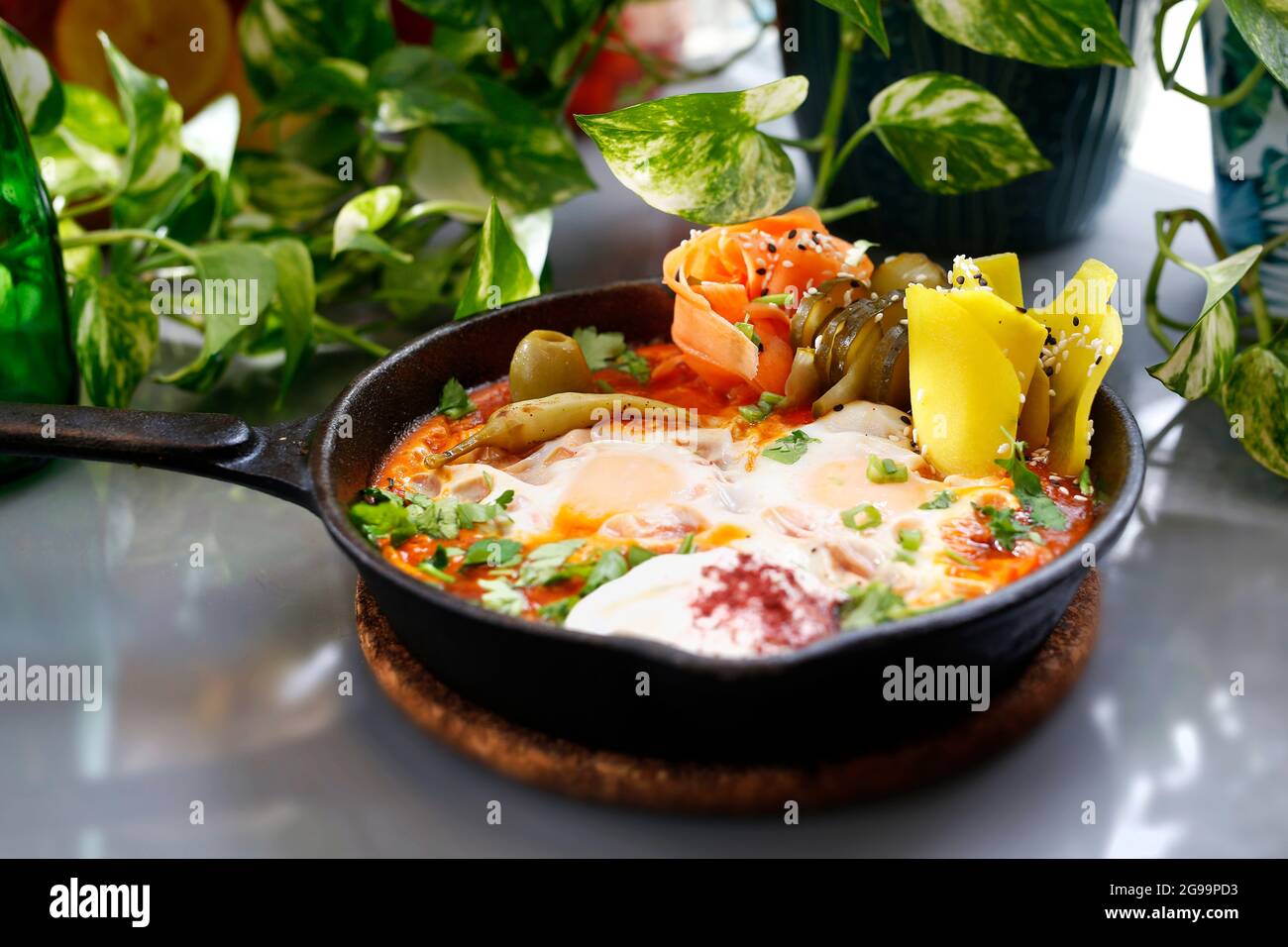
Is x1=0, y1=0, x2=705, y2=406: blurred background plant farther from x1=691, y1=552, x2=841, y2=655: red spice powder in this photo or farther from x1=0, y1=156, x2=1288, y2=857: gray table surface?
x1=691, y1=552, x2=841, y2=655: red spice powder

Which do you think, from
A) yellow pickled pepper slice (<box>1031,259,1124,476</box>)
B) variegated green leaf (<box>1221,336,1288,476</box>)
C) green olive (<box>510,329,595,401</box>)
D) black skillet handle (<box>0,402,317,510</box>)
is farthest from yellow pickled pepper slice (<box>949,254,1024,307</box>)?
black skillet handle (<box>0,402,317,510</box>)

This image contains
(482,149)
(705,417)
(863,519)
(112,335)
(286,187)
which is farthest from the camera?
(286,187)

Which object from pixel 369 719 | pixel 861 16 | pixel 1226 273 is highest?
pixel 861 16

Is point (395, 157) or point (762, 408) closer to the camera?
point (762, 408)

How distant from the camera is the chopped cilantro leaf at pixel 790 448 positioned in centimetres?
105

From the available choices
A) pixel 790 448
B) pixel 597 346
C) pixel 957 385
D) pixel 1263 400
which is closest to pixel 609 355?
pixel 597 346

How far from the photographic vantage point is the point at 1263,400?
1157 millimetres

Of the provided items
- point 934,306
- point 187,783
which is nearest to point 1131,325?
point 934,306

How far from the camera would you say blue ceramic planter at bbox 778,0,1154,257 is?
1.48 metres

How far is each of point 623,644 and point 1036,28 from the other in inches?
31.1

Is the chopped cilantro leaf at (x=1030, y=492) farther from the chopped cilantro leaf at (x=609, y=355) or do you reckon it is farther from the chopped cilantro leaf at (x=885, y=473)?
the chopped cilantro leaf at (x=609, y=355)

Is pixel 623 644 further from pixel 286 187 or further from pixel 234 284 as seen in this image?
pixel 286 187

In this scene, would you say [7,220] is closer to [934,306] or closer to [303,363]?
[303,363]

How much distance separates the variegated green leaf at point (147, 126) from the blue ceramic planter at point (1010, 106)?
76cm
